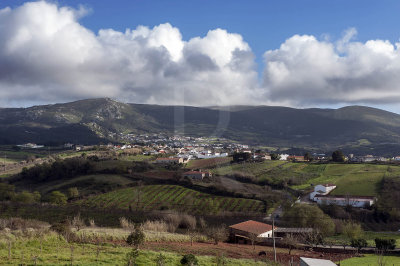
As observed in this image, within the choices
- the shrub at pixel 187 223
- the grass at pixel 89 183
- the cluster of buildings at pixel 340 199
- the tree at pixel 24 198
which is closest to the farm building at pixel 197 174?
the grass at pixel 89 183

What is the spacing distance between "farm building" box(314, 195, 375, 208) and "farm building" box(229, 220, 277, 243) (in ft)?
61.1

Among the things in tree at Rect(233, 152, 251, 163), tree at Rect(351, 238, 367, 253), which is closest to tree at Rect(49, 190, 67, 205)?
tree at Rect(351, 238, 367, 253)

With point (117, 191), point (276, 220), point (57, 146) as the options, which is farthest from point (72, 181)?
point (57, 146)

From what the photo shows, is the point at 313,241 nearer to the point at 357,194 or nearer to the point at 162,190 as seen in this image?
the point at 357,194

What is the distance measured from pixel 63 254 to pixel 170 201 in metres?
35.9

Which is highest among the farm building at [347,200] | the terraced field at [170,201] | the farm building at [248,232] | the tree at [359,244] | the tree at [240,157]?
the tree at [240,157]

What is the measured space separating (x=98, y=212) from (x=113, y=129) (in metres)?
158

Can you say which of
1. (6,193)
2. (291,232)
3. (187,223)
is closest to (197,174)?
(187,223)

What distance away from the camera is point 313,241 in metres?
27.1

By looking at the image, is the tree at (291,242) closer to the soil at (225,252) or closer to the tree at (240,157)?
the soil at (225,252)

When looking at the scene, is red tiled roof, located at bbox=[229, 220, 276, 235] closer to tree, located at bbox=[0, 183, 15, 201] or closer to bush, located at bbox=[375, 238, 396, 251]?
bush, located at bbox=[375, 238, 396, 251]

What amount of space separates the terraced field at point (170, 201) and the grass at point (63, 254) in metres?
27.9

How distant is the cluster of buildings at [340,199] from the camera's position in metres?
45.6

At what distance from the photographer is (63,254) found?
14.1 m
